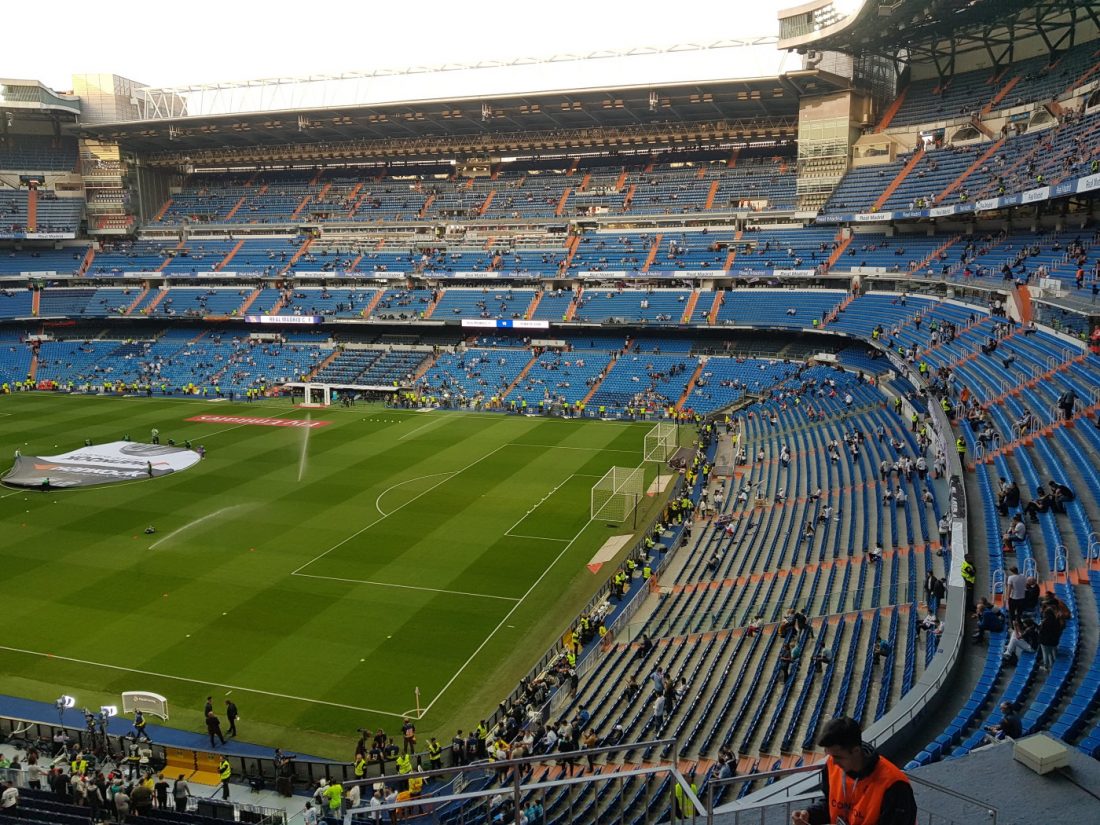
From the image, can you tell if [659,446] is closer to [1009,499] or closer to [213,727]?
[1009,499]

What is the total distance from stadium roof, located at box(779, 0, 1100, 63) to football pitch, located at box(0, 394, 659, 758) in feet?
109

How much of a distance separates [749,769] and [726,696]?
11.5ft

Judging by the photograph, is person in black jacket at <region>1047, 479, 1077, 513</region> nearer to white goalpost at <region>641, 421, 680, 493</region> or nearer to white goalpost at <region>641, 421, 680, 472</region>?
white goalpost at <region>641, 421, 680, 493</region>

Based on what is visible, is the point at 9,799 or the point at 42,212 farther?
the point at 42,212

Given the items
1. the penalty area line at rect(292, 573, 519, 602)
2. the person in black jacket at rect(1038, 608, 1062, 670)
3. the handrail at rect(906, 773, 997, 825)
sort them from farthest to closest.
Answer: the penalty area line at rect(292, 573, 519, 602) → the person in black jacket at rect(1038, 608, 1062, 670) → the handrail at rect(906, 773, 997, 825)

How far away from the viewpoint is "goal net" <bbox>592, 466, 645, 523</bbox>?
36.3 m

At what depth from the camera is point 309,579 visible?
29094mm

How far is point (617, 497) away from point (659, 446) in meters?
8.94

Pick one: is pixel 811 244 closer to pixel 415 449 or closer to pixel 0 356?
pixel 415 449

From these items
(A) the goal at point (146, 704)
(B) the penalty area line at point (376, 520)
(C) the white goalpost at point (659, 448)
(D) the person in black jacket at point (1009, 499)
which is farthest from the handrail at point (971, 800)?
(C) the white goalpost at point (659, 448)

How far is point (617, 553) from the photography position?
3181cm

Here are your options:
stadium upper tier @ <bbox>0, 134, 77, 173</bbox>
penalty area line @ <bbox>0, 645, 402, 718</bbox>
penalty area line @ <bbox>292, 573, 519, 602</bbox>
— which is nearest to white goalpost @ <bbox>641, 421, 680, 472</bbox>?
penalty area line @ <bbox>292, 573, 519, 602</bbox>

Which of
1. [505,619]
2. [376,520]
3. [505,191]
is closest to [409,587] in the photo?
[505,619]

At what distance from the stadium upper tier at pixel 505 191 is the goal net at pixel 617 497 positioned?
42.5 meters
